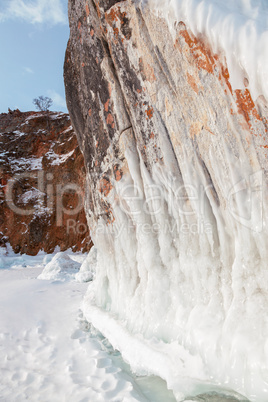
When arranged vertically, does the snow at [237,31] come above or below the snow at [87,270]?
above

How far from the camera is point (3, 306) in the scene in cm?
450

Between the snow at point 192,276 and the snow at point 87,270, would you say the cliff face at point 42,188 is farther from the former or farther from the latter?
the snow at point 192,276

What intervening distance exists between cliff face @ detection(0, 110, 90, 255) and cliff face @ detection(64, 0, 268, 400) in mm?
14955

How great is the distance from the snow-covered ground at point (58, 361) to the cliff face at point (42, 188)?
13.9m

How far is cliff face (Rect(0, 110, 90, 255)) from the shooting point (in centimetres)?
1920

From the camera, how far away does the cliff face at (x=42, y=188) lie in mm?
19203

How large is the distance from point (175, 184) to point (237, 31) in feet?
4.52

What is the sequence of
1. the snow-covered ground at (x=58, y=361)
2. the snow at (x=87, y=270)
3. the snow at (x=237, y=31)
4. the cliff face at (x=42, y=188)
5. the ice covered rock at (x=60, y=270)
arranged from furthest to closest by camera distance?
the cliff face at (x=42, y=188), the ice covered rock at (x=60, y=270), the snow at (x=87, y=270), the snow-covered ground at (x=58, y=361), the snow at (x=237, y=31)

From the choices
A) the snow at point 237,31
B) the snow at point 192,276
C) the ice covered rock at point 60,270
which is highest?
the snow at point 237,31

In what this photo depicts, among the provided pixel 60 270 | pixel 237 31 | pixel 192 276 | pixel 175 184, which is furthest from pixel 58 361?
pixel 60 270

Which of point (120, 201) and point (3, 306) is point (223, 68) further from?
point (3, 306)

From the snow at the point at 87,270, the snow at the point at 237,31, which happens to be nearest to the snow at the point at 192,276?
the snow at the point at 237,31

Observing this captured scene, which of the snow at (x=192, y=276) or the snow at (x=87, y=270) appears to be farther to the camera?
the snow at (x=87, y=270)

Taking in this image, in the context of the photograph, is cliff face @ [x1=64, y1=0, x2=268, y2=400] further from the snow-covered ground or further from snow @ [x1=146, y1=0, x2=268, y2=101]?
the snow-covered ground
